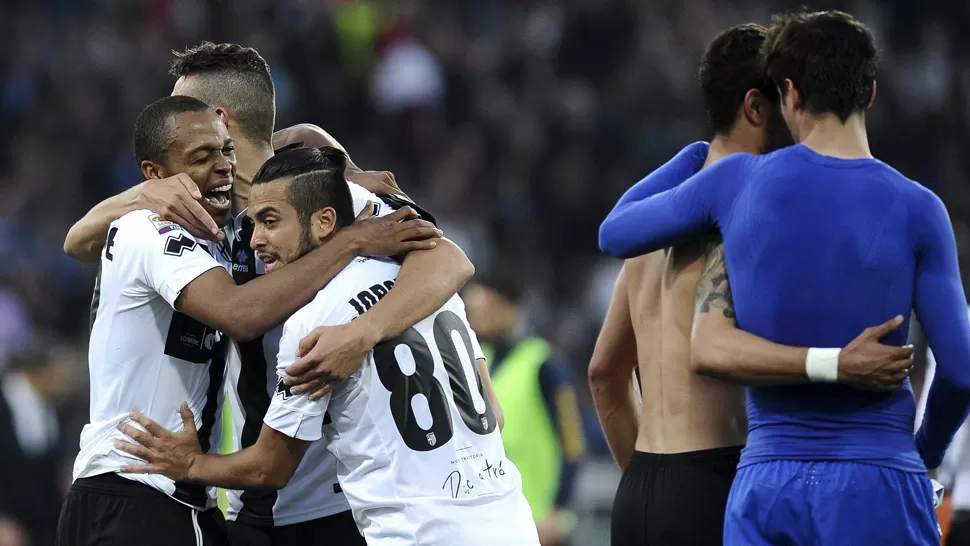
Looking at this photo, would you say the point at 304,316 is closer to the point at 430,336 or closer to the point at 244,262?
the point at 430,336

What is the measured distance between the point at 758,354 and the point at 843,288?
28cm

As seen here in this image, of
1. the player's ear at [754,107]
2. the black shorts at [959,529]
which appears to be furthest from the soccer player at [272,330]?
the black shorts at [959,529]

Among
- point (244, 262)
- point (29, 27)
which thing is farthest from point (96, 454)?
point (29, 27)

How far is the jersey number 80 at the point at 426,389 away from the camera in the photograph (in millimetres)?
3639

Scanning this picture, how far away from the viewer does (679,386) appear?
13.2ft

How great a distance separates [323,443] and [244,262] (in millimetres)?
644

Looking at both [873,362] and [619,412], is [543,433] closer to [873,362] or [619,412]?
[619,412]

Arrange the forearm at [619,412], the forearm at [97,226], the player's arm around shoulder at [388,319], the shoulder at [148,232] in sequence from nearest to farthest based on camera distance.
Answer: the player's arm around shoulder at [388,319], the shoulder at [148,232], the forearm at [97,226], the forearm at [619,412]

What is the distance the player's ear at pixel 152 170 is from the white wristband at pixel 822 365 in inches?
81.5

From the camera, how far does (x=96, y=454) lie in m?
3.97

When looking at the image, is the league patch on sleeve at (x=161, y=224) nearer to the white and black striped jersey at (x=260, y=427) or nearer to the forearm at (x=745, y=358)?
the white and black striped jersey at (x=260, y=427)

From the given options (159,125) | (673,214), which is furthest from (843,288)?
(159,125)

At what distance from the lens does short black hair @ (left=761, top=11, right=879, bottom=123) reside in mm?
3605

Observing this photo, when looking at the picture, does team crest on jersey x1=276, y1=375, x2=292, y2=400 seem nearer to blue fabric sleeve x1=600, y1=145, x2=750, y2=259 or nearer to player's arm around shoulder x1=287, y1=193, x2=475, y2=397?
player's arm around shoulder x1=287, y1=193, x2=475, y2=397
